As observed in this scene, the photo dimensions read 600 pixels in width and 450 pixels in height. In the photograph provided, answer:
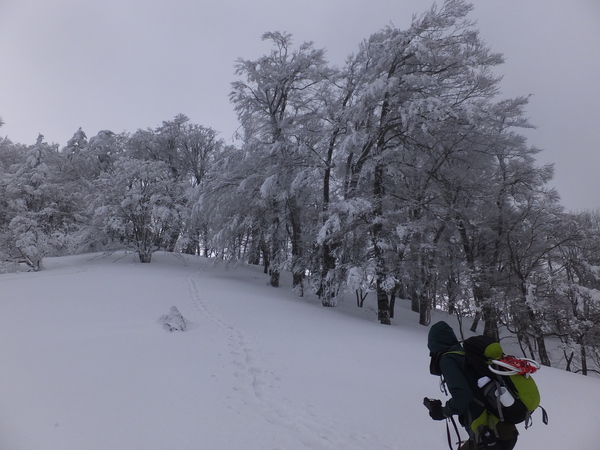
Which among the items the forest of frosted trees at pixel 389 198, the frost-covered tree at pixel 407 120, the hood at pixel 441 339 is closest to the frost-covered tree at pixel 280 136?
the forest of frosted trees at pixel 389 198

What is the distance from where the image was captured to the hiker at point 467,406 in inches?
87.4

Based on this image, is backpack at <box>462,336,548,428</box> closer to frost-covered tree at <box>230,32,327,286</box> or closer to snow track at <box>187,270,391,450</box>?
snow track at <box>187,270,391,450</box>

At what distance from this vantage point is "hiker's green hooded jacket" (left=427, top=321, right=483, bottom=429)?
224 cm

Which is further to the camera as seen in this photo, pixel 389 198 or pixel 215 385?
pixel 389 198

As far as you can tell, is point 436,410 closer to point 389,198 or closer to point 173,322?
point 173,322

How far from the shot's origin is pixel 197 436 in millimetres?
3037

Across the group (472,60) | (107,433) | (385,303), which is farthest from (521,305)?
(107,433)

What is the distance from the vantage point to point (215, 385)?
4.29m

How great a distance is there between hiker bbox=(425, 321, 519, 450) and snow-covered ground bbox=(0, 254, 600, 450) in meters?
1.40

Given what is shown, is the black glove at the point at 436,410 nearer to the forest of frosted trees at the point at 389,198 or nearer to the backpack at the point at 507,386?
the backpack at the point at 507,386

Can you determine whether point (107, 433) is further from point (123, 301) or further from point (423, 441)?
point (123, 301)

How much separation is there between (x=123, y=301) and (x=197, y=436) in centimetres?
771

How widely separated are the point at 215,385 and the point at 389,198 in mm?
8899

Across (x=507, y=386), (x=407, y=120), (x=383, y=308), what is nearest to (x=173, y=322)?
(x=507, y=386)
